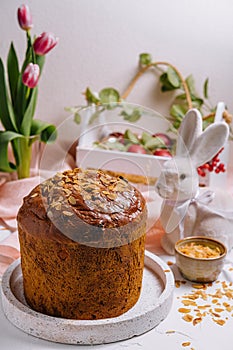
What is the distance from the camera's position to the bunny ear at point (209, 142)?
1.38 meters

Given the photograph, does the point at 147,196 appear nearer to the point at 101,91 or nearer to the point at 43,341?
the point at 43,341

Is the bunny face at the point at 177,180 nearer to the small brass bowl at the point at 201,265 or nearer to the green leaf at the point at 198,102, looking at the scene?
the small brass bowl at the point at 201,265

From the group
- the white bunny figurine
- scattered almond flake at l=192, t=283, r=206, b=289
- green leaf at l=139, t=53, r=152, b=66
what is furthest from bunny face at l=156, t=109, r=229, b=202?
green leaf at l=139, t=53, r=152, b=66

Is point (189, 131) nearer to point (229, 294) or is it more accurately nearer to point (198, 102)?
point (229, 294)

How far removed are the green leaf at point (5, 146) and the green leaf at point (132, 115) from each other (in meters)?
0.43

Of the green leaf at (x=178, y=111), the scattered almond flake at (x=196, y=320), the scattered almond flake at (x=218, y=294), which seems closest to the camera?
the scattered almond flake at (x=196, y=320)

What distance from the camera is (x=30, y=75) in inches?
65.1

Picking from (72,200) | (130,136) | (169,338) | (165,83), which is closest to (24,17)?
(130,136)

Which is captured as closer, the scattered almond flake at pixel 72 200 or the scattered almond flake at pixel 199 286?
the scattered almond flake at pixel 72 200

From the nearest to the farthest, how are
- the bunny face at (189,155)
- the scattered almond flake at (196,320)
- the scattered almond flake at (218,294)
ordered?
1. the scattered almond flake at (196,320)
2. the scattered almond flake at (218,294)
3. the bunny face at (189,155)

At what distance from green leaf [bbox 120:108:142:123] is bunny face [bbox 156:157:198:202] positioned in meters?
0.14

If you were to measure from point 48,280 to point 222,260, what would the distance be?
44 centimetres

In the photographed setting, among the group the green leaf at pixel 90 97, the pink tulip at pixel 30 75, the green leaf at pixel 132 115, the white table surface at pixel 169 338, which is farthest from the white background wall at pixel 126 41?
the white table surface at pixel 169 338

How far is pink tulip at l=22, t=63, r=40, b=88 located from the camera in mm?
1646
